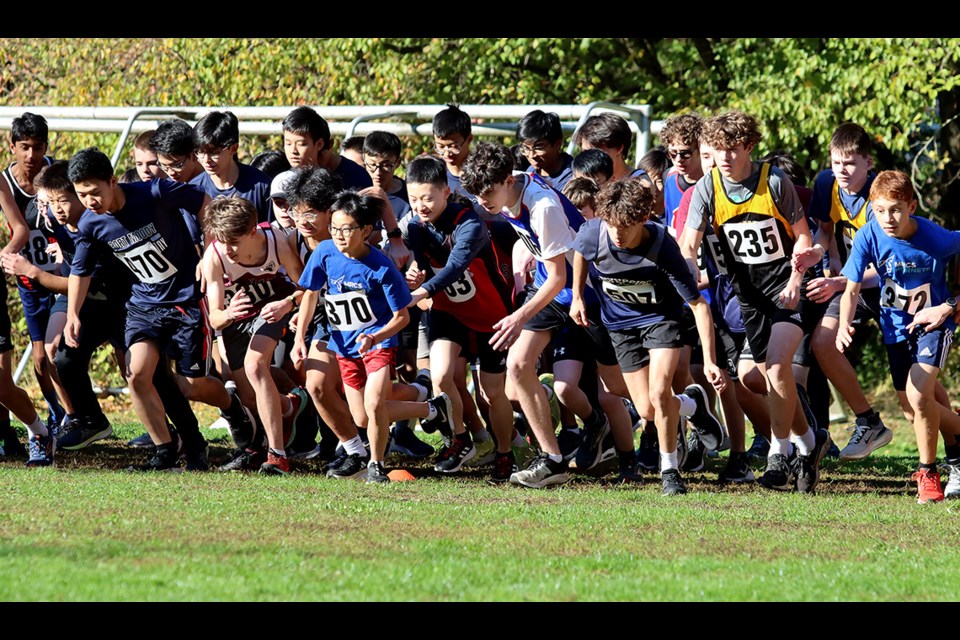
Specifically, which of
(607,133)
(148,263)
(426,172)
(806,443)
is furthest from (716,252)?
(148,263)

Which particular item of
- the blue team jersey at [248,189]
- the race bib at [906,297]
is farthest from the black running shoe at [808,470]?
the blue team jersey at [248,189]

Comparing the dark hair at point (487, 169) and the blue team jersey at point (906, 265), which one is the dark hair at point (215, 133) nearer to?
the dark hair at point (487, 169)

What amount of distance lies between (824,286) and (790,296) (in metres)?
0.39

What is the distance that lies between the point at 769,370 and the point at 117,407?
8.24 meters

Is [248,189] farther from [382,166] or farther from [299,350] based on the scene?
[299,350]

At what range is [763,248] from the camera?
7.85 m

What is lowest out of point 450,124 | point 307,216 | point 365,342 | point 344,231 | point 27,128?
point 365,342

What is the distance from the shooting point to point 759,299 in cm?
802

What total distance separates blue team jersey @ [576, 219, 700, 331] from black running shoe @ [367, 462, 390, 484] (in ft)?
5.10

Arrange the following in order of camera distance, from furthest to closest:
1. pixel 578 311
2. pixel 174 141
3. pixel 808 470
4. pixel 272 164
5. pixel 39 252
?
1. pixel 272 164
2. pixel 39 252
3. pixel 174 141
4. pixel 808 470
5. pixel 578 311

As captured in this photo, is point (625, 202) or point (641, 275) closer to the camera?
point (625, 202)

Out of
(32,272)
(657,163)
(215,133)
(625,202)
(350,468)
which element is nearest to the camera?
(625,202)
